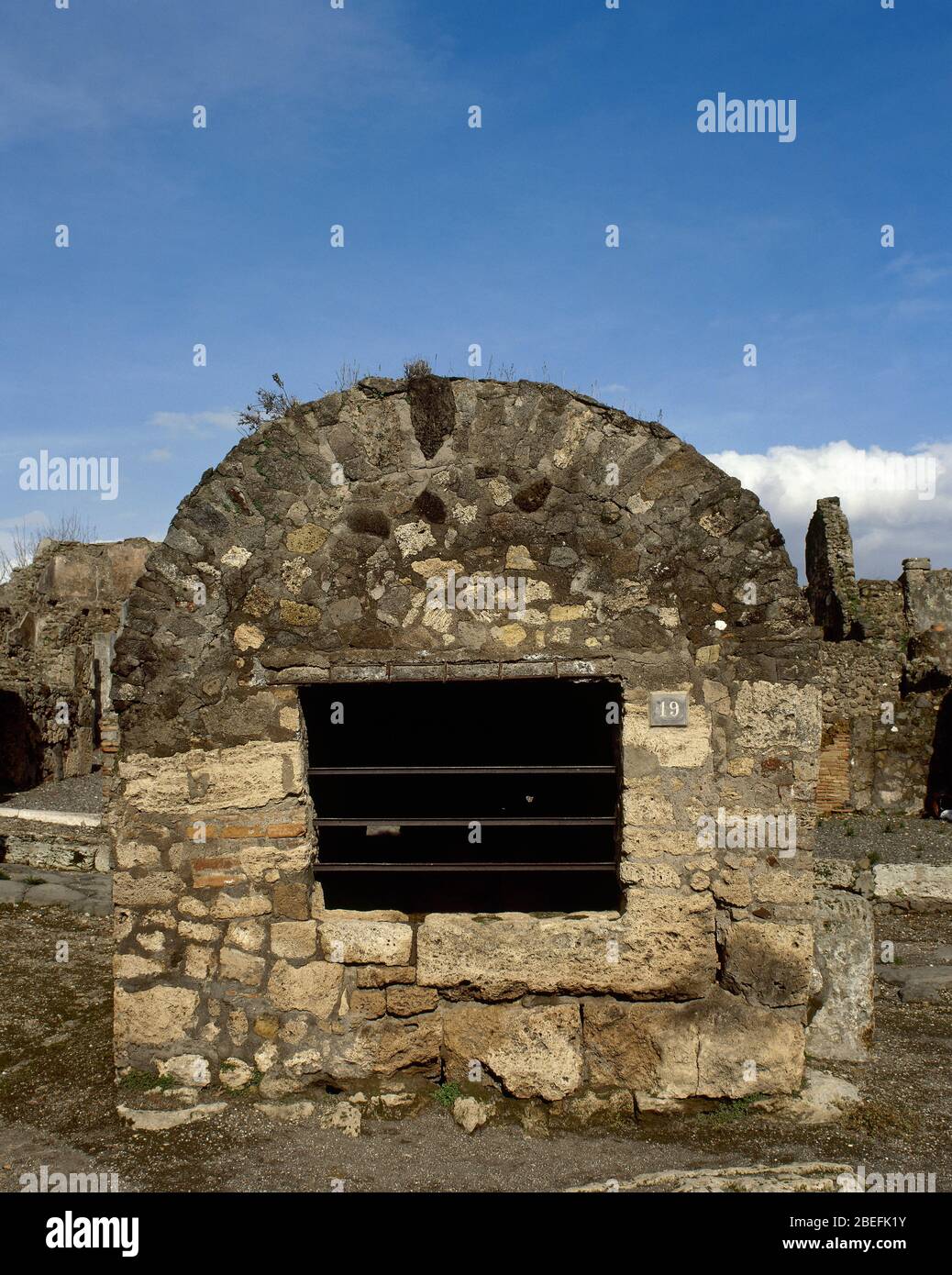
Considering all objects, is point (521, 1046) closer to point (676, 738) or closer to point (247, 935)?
point (247, 935)

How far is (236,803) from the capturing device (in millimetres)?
4543

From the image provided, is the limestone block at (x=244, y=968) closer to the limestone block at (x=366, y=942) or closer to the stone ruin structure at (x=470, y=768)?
the stone ruin structure at (x=470, y=768)

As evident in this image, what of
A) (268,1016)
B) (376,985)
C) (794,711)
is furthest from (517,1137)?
(794,711)

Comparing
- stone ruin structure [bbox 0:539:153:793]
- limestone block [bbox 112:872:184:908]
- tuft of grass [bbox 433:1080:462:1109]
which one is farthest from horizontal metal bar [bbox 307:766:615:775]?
stone ruin structure [bbox 0:539:153:793]

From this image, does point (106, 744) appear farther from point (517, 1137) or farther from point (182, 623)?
point (517, 1137)

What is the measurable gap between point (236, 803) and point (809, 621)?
283 cm

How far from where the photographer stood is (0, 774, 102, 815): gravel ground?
1392 cm

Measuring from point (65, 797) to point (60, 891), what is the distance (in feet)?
21.7

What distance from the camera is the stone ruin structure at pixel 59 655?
1557 cm

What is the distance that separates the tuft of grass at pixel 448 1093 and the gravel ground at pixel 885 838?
6.58 metres

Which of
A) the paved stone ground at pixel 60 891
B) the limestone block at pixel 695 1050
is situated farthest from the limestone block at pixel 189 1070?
the paved stone ground at pixel 60 891

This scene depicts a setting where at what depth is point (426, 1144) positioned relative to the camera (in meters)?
4.19

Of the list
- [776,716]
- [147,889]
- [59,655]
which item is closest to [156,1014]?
[147,889]

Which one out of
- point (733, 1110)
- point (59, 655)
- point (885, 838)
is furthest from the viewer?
point (59, 655)
